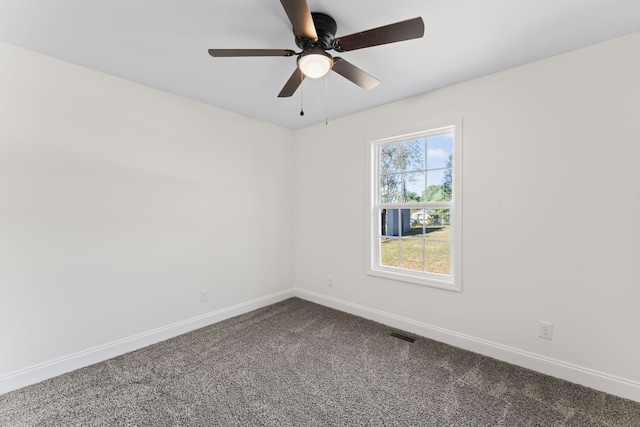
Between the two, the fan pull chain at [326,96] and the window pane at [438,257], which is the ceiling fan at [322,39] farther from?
the window pane at [438,257]

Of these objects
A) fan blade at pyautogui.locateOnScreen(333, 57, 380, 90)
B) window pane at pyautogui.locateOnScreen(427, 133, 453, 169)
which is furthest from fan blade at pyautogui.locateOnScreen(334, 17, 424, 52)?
window pane at pyautogui.locateOnScreen(427, 133, 453, 169)

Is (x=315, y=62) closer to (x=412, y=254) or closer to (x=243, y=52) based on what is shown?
(x=243, y=52)

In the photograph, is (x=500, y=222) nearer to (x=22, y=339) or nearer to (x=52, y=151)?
(x=52, y=151)

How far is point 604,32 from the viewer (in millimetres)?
1801

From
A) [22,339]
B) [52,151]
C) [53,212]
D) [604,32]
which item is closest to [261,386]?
[22,339]

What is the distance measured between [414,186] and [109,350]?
10.6 ft

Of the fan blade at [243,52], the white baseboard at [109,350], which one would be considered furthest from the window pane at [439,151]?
the white baseboard at [109,350]

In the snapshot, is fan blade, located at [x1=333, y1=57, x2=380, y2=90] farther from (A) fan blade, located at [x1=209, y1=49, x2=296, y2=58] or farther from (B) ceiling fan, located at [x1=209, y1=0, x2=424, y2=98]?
(A) fan blade, located at [x1=209, y1=49, x2=296, y2=58]

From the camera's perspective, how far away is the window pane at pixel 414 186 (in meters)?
2.90

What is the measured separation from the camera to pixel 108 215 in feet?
7.80

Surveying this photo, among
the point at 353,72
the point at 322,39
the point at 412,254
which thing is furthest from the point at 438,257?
the point at 322,39

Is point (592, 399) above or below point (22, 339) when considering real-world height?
below

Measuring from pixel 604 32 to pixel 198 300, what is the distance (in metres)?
3.99

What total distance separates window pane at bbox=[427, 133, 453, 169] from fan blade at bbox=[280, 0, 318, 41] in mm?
1756
